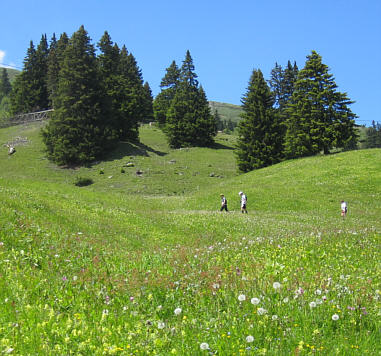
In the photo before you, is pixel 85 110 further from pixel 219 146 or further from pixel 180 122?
pixel 219 146

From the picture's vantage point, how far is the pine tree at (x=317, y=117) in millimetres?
51344

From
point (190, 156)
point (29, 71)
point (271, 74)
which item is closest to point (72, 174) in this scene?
point (190, 156)

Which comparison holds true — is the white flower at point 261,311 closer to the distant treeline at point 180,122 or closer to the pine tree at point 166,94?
the distant treeline at point 180,122

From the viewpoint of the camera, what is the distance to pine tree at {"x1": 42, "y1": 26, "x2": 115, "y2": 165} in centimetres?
5616

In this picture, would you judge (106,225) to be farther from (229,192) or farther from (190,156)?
(190,156)

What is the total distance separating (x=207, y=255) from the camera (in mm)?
7512

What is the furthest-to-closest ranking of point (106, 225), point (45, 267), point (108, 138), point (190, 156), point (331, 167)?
point (190, 156)
point (108, 138)
point (331, 167)
point (106, 225)
point (45, 267)

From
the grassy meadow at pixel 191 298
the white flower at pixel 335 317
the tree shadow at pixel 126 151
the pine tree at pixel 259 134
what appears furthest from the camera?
the tree shadow at pixel 126 151

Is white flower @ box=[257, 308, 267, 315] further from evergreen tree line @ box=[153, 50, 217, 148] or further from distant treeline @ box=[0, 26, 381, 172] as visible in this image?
evergreen tree line @ box=[153, 50, 217, 148]

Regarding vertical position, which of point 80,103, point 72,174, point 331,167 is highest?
point 80,103

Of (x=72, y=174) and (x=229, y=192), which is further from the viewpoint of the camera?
(x=72, y=174)

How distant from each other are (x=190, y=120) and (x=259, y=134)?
70.2ft

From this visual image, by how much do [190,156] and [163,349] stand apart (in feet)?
203

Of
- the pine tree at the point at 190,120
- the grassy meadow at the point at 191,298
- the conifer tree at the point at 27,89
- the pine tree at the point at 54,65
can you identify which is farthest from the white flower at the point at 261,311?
the conifer tree at the point at 27,89
